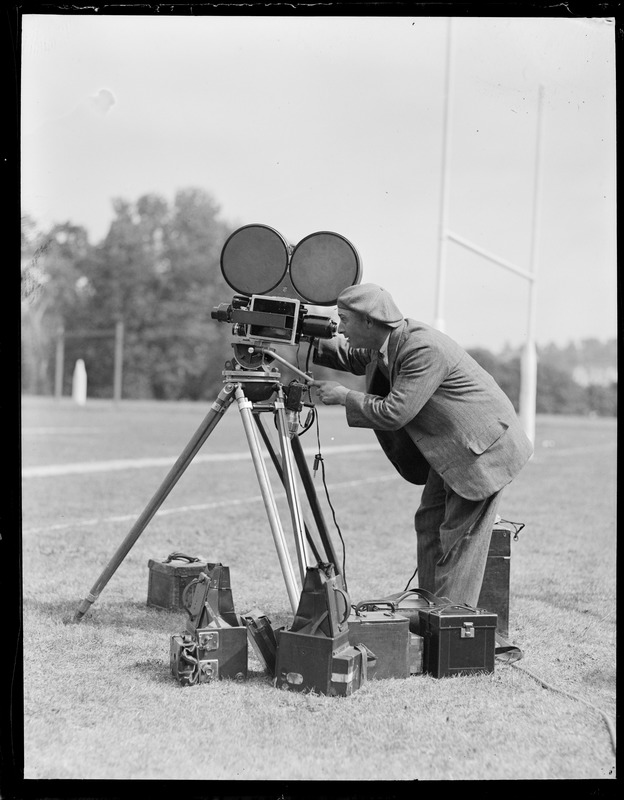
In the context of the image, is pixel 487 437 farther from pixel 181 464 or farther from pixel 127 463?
pixel 127 463

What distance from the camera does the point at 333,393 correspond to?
15.3 ft

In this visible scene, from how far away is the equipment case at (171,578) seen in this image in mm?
5965

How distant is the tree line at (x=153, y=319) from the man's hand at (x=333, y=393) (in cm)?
4395

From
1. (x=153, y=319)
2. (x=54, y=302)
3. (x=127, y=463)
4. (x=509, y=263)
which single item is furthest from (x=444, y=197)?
(x=153, y=319)

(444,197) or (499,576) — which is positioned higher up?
(444,197)

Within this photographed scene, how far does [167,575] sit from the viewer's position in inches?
236

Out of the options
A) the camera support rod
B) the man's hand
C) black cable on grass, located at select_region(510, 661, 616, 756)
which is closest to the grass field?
black cable on grass, located at select_region(510, 661, 616, 756)

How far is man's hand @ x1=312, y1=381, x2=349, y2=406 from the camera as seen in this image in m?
4.67

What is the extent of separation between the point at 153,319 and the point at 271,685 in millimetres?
59456

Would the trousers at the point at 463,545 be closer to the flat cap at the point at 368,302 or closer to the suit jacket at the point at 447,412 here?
the suit jacket at the point at 447,412

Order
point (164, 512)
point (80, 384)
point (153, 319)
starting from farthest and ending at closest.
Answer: point (153, 319) → point (80, 384) → point (164, 512)

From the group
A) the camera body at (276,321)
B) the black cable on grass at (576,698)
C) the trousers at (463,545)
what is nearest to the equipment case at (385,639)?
the trousers at (463,545)

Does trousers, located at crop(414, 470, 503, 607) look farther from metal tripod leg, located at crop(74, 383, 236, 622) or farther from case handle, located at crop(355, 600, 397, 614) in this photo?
metal tripod leg, located at crop(74, 383, 236, 622)
